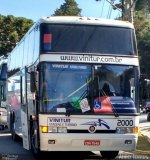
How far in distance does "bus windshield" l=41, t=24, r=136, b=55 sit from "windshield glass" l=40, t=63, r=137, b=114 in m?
0.49

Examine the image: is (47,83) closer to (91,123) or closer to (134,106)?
(91,123)

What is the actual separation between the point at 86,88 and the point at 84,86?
7cm

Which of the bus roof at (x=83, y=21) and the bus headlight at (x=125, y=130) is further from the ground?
the bus roof at (x=83, y=21)

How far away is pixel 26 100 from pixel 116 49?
3290mm

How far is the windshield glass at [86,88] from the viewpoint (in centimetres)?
1238

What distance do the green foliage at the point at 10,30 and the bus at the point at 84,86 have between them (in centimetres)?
3887

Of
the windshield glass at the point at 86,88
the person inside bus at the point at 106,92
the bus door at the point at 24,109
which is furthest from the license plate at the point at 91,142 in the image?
the bus door at the point at 24,109

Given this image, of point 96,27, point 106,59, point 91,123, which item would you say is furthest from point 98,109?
point 96,27

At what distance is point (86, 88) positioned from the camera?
1256 cm

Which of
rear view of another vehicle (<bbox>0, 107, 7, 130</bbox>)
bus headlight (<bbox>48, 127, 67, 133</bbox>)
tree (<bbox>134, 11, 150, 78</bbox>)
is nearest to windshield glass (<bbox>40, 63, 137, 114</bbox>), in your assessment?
bus headlight (<bbox>48, 127, 67, 133</bbox>)

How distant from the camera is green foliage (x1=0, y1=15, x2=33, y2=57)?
51.7m

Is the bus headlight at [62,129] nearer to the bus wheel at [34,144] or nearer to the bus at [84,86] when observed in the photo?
the bus at [84,86]

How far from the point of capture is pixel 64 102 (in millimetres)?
12375

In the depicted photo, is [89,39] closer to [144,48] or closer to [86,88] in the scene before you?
[86,88]
